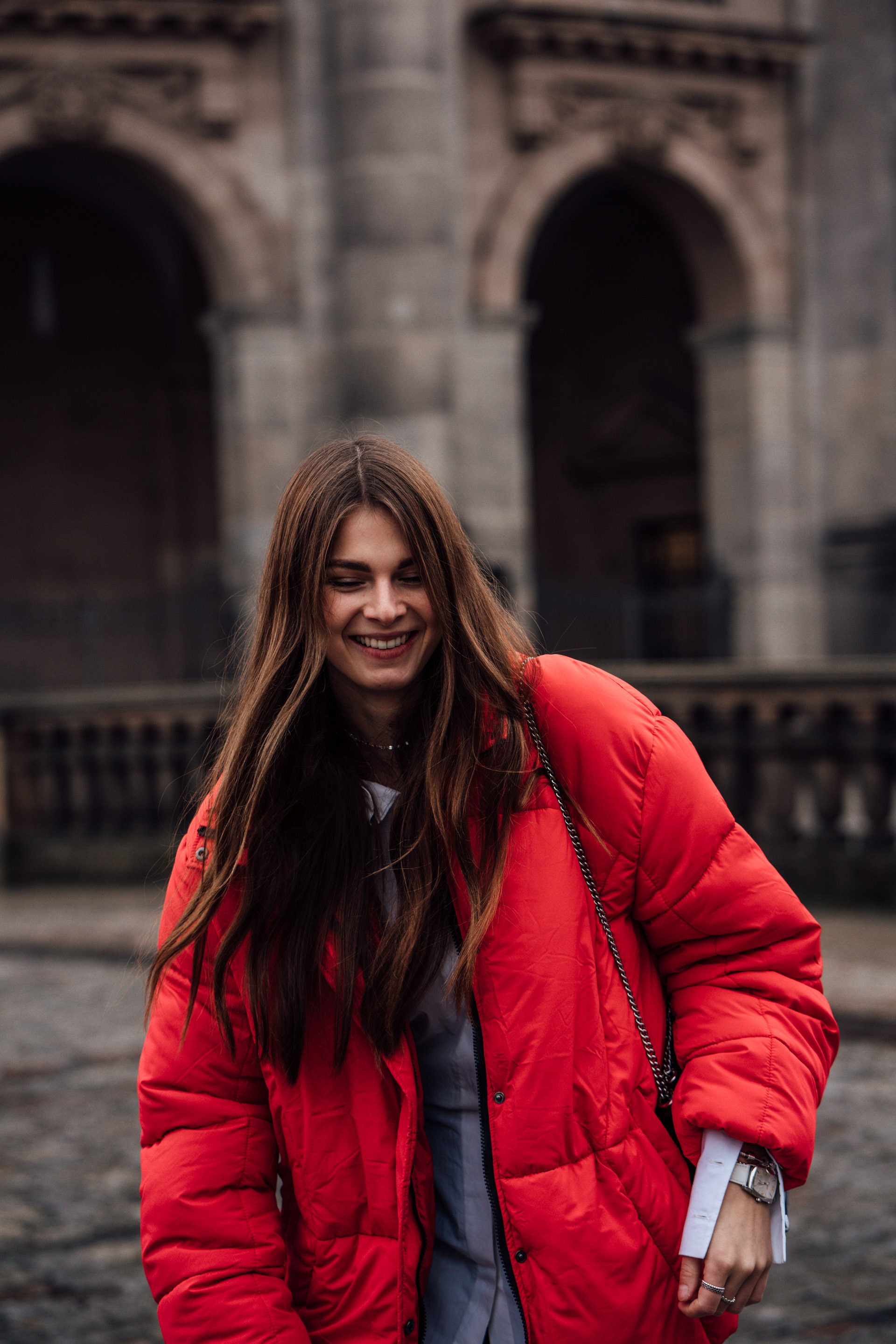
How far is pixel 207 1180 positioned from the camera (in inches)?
72.3

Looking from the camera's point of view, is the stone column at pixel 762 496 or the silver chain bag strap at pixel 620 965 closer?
the silver chain bag strap at pixel 620 965

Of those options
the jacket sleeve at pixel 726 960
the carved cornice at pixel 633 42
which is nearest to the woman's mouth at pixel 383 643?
the jacket sleeve at pixel 726 960

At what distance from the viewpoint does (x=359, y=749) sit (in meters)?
2.03

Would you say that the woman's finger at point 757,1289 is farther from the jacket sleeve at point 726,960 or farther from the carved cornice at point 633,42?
the carved cornice at point 633,42

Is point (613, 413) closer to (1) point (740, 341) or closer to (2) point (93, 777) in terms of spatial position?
(1) point (740, 341)

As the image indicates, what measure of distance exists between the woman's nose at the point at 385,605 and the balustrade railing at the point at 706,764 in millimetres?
5198

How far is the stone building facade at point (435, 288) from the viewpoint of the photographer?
13805mm

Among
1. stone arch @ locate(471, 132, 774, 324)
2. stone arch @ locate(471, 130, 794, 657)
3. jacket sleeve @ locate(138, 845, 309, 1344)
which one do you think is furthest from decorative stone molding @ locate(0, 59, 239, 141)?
jacket sleeve @ locate(138, 845, 309, 1344)

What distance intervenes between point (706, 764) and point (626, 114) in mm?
7836

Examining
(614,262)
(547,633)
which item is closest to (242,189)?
(547,633)

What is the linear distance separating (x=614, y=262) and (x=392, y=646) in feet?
63.8

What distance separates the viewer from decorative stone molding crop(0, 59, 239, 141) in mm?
13602

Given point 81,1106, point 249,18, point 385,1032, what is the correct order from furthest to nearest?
point 249,18 < point 81,1106 < point 385,1032

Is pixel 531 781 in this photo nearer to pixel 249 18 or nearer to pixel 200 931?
pixel 200 931
